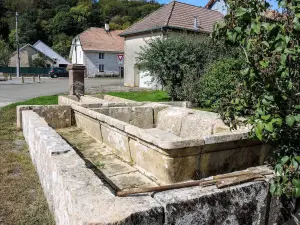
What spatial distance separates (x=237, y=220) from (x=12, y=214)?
240 cm

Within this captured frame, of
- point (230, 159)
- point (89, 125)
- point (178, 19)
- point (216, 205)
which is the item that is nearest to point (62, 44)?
point (178, 19)

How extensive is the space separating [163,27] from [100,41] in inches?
1228

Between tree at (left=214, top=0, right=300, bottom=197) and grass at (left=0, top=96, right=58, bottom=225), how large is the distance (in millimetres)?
2365

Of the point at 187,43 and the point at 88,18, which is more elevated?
the point at 88,18

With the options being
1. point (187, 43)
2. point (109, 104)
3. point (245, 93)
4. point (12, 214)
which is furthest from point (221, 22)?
point (187, 43)

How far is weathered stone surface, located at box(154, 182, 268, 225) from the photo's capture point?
223cm

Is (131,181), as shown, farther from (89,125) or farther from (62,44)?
(62,44)

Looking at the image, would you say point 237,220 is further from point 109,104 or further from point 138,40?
point 138,40

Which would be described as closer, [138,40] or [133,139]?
[133,139]

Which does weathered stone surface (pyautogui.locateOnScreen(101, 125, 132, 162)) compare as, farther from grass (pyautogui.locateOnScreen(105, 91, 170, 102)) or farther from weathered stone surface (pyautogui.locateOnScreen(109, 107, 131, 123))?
grass (pyautogui.locateOnScreen(105, 91, 170, 102))

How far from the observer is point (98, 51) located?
49406 millimetres

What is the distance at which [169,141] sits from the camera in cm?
298

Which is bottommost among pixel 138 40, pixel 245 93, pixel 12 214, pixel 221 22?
pixel 12 214

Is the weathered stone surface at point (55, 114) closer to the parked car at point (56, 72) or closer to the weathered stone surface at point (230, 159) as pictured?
the weathered stone surface at point (230, 159)
